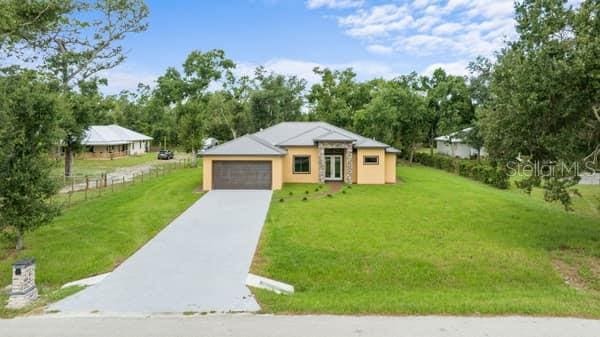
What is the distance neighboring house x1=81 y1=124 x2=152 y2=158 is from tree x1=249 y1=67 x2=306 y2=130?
54.9 feet

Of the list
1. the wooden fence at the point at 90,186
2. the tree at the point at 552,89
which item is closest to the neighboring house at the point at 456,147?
the tree at the point at 552,89

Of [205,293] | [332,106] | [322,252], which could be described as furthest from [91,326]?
[332,106]

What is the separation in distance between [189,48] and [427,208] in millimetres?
43299

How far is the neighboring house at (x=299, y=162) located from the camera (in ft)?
71.6

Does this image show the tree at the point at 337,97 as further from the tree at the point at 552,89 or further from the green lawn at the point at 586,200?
the tree at the point at 552,89

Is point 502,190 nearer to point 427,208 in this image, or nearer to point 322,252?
point 427,208

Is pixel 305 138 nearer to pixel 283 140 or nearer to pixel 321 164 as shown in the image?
pixel 283 140

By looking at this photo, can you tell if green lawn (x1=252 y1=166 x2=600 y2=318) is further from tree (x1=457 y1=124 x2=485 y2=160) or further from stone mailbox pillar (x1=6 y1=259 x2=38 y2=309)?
tree (x1=457 y1=124 x2=485 y2=160)

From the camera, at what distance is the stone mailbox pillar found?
23.8ft

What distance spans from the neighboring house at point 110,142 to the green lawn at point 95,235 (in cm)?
2497

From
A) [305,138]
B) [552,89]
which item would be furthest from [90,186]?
[552,89]

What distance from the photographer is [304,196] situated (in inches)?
776

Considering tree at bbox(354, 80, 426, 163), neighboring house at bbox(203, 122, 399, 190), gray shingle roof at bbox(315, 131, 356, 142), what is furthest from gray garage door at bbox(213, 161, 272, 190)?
tree at bbox(354, 80, 426, 163)

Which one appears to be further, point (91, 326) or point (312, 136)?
point (312, 136)
